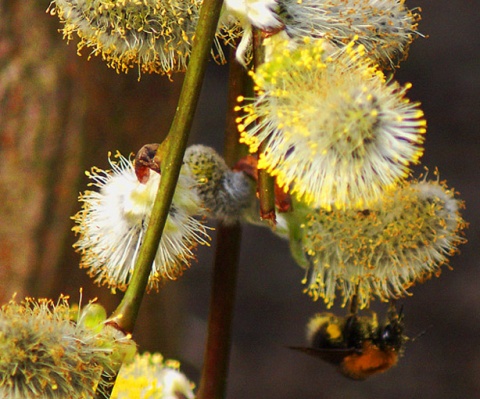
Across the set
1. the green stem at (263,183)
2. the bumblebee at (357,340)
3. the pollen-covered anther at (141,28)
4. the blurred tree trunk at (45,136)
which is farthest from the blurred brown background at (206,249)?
the green stem at (263,183)

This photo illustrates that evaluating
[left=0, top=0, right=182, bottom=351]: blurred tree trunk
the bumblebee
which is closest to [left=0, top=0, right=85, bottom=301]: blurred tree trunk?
[left=0, top=0, right=182, bottom=351]: blurred tree trunk

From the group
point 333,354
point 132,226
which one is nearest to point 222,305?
point 132,226

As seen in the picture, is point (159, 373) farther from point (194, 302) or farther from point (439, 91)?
point (439, 91)

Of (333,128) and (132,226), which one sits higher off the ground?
(333,128)

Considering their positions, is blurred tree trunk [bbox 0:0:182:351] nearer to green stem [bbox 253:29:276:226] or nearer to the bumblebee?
the bumblebee

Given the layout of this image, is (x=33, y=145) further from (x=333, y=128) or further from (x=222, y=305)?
(x=333, y=128)

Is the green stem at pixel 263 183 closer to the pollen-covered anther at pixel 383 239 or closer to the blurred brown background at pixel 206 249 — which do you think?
the pollen-covered anther at pixel 383 239

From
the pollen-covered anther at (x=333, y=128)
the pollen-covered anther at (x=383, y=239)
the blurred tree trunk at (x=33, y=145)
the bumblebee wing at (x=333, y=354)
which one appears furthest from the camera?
the blurred tree trunk at (x=33, y=145)
